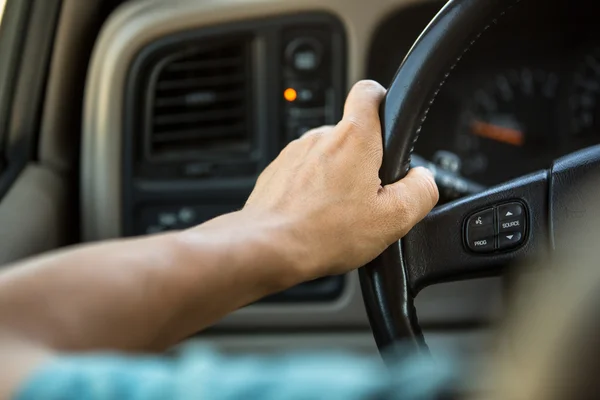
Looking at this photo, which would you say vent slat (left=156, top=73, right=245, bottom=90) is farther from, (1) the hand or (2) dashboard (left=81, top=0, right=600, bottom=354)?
(1) the hand

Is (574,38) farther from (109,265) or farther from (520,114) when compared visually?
(109,265)

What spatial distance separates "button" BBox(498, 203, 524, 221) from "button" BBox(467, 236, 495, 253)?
0.02 metres

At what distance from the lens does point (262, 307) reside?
1.71m

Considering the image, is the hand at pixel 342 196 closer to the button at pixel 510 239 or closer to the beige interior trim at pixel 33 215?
the button at pixel 510 239

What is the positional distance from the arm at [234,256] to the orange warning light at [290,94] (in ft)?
2.70

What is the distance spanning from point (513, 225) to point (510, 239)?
14 millimetres

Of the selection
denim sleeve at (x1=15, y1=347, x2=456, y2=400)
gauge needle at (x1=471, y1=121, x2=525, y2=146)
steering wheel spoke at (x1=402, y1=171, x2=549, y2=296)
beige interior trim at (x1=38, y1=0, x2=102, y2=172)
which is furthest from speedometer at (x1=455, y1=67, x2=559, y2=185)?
denim sleeve at (x1=15, y1=347, x2=456, y2=400)

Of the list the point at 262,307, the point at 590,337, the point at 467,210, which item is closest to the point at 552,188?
the point at 467,210

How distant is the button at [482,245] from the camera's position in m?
0.87

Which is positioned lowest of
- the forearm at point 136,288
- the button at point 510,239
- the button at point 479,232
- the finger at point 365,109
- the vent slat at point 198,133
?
the forearm at point 136,288

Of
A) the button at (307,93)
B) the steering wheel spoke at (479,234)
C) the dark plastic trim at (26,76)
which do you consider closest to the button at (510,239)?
the steering wheel spoke at (479,234)

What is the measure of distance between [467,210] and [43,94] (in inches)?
43.3

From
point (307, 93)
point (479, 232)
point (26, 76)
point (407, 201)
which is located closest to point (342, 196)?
point (407, 201)

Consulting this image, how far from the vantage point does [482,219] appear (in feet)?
2.87
